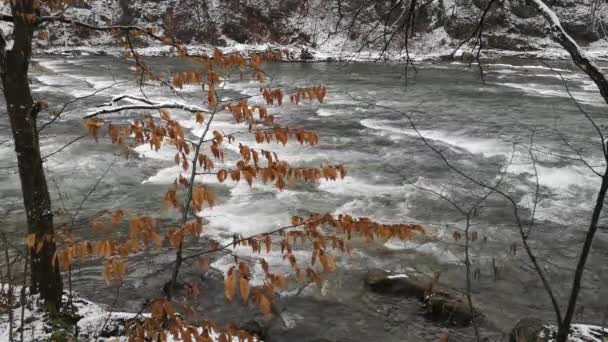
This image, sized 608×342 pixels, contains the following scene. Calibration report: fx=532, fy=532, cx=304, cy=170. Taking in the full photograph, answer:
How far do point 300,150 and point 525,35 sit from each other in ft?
96.2

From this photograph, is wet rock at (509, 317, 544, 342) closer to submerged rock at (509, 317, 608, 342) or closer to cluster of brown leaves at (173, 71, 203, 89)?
submerged rock at (509, 317, 608, 342)

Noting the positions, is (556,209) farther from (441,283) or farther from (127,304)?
(127,304)

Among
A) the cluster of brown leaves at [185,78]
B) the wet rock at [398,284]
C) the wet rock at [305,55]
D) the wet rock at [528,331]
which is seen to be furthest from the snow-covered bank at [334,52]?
the cluster of brown leaves at [185,78]

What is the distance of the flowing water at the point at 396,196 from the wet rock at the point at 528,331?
2.40ft

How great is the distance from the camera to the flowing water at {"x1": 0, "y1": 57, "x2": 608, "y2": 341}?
590 cm

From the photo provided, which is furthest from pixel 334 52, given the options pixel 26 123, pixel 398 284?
pixel 26 123

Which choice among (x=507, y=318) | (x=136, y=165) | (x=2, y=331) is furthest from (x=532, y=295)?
(x=136, y=165)

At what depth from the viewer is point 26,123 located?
3832 mm

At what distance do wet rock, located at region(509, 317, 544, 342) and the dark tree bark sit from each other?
12.5 ft

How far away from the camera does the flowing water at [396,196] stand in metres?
5.90

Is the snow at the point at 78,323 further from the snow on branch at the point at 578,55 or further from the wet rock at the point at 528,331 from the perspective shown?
the snow on branch at the point at 578,55

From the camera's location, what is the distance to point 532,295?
245 inches

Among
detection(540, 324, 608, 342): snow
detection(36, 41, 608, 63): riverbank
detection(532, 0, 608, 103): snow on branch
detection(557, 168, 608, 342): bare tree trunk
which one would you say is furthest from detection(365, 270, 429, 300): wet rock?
detection(36, 41, 608, 63): riverbank

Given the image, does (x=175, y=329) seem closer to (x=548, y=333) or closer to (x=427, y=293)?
(x=548, y=333)
